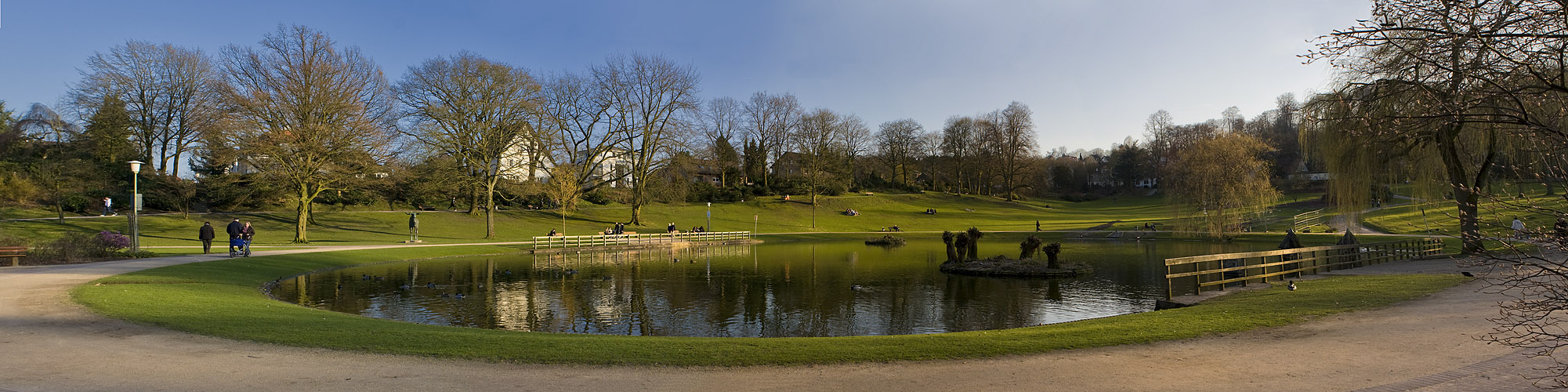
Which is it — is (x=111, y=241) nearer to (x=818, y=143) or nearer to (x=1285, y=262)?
(x=1285, y=262)

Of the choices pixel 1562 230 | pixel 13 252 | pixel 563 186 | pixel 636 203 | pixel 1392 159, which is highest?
pixel 563 186

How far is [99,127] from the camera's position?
46.8 m

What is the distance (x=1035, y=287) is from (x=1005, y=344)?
1187 cm

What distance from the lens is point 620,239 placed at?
40.3 metres

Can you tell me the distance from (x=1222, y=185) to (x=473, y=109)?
154ft

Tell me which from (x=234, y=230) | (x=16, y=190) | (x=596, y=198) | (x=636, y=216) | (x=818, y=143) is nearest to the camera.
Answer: (x=234, y=230)

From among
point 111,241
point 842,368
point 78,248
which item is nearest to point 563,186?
point 111,241

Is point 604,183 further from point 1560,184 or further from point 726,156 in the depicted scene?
point 1560,184

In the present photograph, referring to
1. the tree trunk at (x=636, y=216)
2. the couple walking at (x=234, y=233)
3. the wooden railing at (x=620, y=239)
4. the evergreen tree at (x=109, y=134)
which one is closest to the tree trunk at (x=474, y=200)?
the tree trunk at (x=636, y=216)

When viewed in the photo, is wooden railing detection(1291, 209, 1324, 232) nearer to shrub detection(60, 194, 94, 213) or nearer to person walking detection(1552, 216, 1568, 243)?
person walking detection(1552, 216, 1568, 243)

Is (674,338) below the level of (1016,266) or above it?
above

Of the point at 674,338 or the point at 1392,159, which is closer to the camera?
the point at 674,338

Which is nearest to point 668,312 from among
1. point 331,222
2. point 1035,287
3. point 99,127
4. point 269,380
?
point 269,380

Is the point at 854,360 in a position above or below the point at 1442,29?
below
